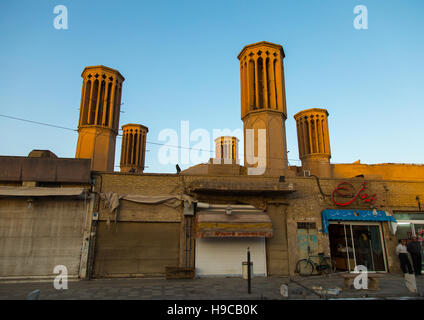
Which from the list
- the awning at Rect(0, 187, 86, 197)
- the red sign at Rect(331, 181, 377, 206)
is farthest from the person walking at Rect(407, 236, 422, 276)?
the awning at Rect(0, 187, 86, 197)

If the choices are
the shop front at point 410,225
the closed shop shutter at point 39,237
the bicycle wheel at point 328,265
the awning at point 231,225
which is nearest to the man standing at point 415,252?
the shop front at point 410,225

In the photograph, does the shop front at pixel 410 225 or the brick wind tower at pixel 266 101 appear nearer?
the shop front at pixel 410 225

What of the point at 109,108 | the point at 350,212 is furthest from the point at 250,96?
the point at 109,108

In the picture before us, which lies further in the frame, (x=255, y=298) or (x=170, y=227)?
(x=170, y=227)

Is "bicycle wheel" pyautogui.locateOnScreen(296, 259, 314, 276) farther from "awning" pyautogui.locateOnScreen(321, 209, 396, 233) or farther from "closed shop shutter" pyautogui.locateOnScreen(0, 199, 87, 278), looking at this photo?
"closed shop shutter" pyautogui.locateOnScreen(0, 199, 87, 278)

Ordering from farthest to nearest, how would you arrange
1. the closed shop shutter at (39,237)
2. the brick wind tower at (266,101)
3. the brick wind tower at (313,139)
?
the brick wind tower at (313,139) → the brick wind tower at (266,101) → the closed shop shutter at (39,237)

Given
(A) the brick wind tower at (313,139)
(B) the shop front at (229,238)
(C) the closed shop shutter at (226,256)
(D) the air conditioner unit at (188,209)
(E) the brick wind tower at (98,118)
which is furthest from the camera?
(A) the brick wind tower at (313,139)

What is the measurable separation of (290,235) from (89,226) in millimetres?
9482

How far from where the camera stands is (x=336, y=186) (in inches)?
587

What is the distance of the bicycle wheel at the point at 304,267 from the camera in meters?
13.4

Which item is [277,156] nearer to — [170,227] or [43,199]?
[170,227]

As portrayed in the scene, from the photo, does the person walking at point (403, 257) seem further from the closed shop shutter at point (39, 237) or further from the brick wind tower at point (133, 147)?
the brick wind tower at point (133, 147)

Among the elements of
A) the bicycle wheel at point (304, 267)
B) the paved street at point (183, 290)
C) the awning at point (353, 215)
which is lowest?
the paved street at point (183, 290)
